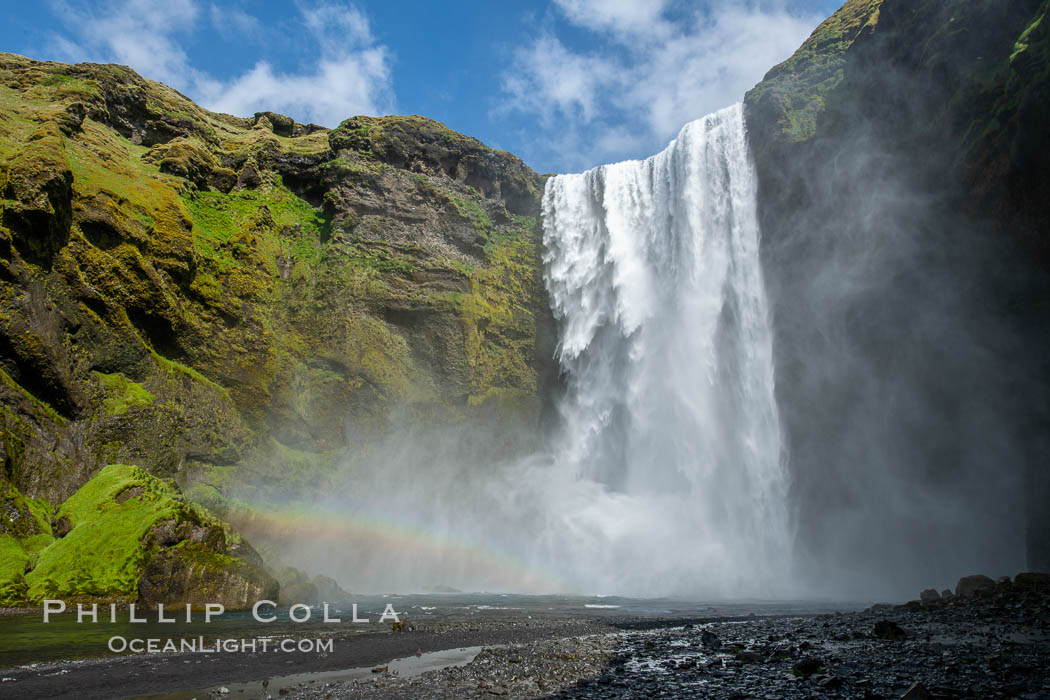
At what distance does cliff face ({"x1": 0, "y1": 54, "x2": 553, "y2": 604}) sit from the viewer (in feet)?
66.2

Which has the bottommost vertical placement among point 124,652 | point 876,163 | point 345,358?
point 124,652

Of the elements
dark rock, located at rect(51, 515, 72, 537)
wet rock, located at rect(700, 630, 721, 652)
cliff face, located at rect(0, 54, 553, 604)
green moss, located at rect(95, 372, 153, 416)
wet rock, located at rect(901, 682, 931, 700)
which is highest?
cliff face, located at rect(0, 54, 553, 604)

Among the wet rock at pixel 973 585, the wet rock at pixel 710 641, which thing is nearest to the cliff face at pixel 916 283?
the wet rock at pixel 973 585

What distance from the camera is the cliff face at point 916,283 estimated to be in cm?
2006

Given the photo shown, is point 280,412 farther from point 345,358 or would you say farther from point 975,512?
point 975,512

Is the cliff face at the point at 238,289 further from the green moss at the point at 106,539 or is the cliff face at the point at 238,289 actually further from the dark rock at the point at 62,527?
the green moss at the point at 106,539

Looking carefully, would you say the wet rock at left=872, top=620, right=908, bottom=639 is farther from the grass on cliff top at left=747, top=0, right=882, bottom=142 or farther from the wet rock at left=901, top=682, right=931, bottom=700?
the grass on cliff top at left=747, top=0, right=882, bottom=142

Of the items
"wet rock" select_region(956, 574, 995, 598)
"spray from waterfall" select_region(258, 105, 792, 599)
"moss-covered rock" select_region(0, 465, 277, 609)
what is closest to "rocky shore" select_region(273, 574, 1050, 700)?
"wet rock" select_region(956, 574, 995, 598)

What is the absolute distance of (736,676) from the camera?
22.1 feet

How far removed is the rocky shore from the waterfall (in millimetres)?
14541

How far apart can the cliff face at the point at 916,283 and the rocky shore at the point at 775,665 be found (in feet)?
45.5

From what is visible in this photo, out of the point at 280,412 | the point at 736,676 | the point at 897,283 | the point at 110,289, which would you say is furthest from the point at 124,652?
the point at 897,283

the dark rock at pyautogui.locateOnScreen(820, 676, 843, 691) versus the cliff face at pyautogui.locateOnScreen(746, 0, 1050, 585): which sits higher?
the cliff face at pyautogui.locateOnScreen(746, 0, 1050, 585)

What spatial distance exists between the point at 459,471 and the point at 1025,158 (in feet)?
92.3
